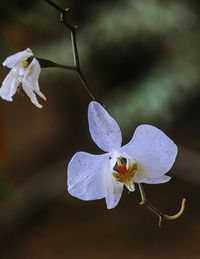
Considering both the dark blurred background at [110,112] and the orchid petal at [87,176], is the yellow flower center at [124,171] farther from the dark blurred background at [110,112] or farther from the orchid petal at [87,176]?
the dark blurred background at [110,112]

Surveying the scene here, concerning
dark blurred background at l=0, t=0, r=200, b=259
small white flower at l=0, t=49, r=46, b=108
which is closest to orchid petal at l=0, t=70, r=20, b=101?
small white flower at l=0, t=49, r=46, b=108

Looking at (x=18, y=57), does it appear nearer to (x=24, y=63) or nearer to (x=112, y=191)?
(x=24, y=63)

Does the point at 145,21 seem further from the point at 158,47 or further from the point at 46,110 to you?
the point at 46,110

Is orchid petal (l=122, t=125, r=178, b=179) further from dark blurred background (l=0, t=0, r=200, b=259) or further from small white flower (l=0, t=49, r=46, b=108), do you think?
dark blurred background (l=0, t=0, r=200, b=259)

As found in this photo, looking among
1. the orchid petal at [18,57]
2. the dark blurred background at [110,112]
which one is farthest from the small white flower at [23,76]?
the dark blurred background at [110,112]

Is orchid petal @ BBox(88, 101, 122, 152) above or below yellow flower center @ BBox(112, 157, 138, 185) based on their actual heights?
above

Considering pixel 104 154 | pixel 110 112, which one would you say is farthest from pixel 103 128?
pixel 110 112

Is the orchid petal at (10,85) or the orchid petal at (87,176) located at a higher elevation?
the orchid petal at (10,85)
